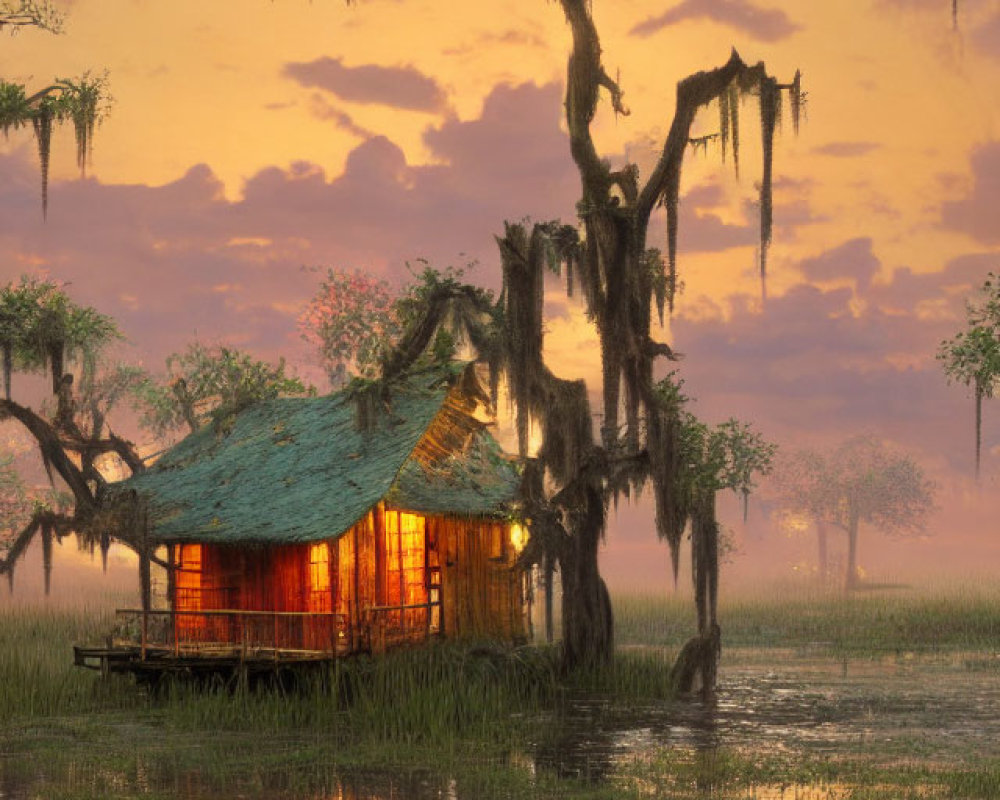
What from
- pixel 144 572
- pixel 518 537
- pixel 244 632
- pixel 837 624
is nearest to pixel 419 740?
pixel 244 632

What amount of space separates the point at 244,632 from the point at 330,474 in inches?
164

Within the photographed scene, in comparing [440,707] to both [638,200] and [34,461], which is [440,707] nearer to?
[638,200]

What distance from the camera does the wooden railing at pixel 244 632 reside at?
27875 mm

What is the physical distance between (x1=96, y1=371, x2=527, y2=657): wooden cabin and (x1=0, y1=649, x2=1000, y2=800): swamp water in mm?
4497

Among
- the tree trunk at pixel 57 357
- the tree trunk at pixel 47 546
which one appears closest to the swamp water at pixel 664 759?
the tree trunk at pixel 47 546

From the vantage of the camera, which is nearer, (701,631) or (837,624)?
(701,631)

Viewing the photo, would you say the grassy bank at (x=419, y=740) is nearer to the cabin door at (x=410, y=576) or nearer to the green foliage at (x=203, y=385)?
the cabin door at (x=410, y=576)

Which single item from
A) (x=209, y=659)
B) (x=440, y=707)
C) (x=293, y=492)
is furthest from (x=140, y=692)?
(x=440, y=707)

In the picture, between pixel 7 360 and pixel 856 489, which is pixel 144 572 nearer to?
pixel 7 360

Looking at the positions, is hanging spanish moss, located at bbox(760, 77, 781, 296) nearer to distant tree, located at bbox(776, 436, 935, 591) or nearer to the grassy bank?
the grassy bank

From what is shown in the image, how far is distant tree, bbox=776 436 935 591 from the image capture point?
87.8 metres

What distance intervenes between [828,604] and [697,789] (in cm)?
4106

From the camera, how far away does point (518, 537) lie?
32.7 metres

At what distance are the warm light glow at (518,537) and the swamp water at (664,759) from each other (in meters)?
5.55
